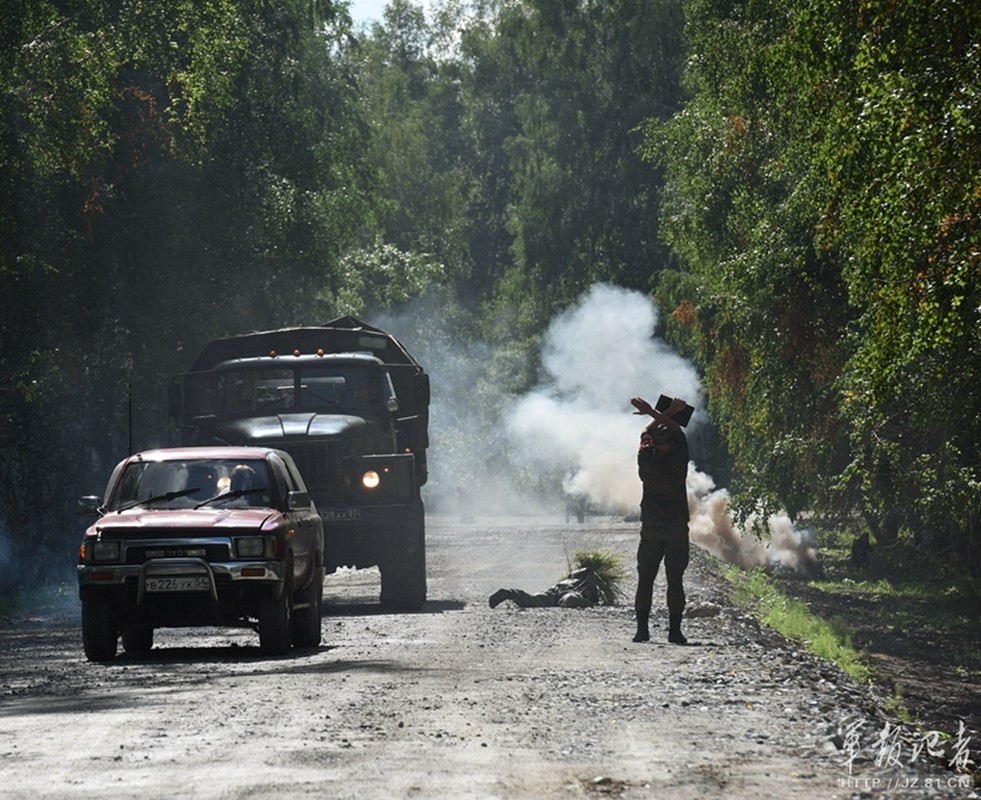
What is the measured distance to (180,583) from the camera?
14.4m

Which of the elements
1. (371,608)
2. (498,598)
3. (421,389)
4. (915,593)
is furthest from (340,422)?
(915,593)

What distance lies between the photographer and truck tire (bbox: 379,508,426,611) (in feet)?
68.3

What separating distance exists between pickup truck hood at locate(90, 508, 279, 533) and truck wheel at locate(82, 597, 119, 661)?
63 centimetres

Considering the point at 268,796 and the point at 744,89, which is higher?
the point at 744,89

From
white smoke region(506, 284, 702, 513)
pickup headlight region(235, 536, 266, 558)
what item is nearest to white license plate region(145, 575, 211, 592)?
pickup headlight region(235, 536, 266, 558)

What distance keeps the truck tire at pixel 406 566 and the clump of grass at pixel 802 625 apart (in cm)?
430

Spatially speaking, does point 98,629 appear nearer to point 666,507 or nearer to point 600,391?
point 666,507

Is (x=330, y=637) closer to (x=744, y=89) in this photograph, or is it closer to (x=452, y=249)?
(x=744, y=89)

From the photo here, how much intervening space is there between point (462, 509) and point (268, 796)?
227 feet

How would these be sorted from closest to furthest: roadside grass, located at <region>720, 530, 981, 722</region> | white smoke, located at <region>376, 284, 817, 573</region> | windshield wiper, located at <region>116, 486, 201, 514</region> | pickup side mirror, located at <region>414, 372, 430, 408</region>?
windshield wiper, located at <region>116, 486, 201, 514</region> → roadside grass, located at <region>720, 530, 981, 722</region> → pickup side mirror, located at <region>414, 372, 430, 408</region> → white smoke, located at <region>376, 284, 817, 573</region>

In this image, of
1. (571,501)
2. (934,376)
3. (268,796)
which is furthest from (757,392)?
(571,501)

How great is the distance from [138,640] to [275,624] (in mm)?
1506

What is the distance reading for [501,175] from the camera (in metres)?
72.0

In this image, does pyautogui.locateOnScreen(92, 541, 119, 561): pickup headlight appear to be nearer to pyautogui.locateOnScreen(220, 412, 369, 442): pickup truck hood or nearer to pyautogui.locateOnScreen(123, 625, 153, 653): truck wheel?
pyautogui.locateOnScreen(123, 625, 153, 653): truck wheel
